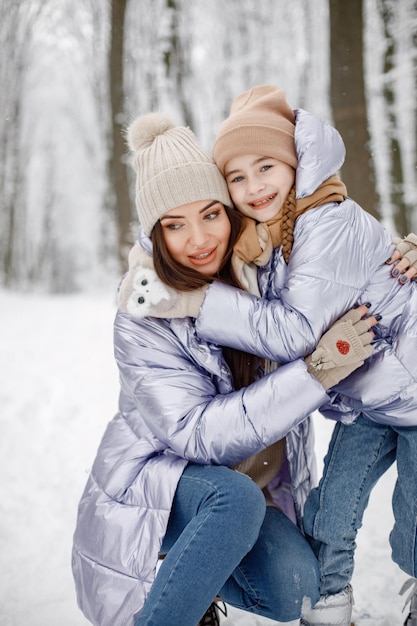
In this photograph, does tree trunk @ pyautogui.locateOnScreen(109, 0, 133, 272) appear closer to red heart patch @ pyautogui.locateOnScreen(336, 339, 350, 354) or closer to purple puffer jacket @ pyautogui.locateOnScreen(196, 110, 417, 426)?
purple puffer jacket @ pyautogui.locateOnScreen(196, 110, 417, 426)

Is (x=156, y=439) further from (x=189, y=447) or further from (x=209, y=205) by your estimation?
(x=209, y=205)

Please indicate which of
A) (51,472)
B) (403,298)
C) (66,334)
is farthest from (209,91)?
(403,298)

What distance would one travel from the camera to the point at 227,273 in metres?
2.35

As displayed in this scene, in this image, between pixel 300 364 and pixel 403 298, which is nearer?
pixel 300 364

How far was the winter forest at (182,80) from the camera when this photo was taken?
417cm

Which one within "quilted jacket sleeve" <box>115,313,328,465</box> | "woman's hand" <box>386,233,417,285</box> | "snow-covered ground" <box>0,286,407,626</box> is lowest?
"snow-covered ground" <box>0,286,407,626</box>

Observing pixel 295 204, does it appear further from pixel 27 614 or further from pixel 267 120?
pixel 27 614

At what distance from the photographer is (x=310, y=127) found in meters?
2.23

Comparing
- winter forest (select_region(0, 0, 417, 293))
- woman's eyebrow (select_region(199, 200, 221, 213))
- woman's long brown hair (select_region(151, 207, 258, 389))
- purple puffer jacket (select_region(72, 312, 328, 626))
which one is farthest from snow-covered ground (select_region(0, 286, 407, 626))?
winter forest (select_region(0, 0, 417, 293))

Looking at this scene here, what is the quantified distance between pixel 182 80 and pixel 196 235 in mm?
9399

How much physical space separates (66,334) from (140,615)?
21.4ft

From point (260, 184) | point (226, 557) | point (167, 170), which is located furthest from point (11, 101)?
point (226, 557)

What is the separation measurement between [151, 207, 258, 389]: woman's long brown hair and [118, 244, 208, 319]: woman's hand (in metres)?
0.05

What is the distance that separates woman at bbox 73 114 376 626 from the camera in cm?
187
